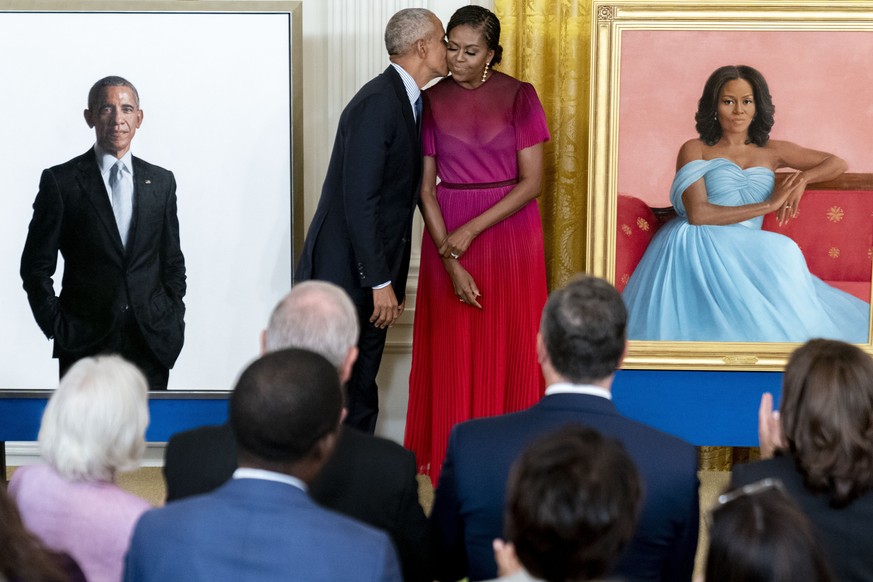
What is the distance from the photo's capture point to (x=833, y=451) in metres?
2.00

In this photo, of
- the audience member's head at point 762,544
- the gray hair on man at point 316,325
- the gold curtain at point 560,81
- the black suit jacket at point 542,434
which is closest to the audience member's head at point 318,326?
the gray hair on man at point 316,325

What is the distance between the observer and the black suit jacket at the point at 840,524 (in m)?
1.96

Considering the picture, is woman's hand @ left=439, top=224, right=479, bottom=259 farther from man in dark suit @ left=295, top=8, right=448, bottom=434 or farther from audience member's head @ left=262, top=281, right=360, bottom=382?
audience member's head @ left=262, top=281, right=360, bottom=382

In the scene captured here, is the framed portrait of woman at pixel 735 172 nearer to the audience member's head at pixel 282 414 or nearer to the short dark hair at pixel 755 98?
the short dark hair at pixel 755 98

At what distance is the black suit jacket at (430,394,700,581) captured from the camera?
2.03 metres

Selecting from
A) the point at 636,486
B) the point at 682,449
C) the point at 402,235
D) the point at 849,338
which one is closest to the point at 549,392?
the point at 682,449

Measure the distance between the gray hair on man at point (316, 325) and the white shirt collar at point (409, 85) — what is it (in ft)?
6.05

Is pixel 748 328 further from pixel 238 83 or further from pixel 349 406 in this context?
pixel 238 83

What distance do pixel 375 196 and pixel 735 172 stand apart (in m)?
1.35

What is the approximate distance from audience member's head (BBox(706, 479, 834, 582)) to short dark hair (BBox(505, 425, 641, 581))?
12 cm

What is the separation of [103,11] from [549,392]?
9.30 feet

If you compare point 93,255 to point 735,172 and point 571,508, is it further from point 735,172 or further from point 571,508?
point 571,508

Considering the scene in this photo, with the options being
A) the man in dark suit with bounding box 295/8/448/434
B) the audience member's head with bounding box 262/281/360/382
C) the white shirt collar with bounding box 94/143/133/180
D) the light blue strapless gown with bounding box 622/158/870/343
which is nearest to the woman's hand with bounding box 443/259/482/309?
the man in dark suit with bounding box 295/8/448/434

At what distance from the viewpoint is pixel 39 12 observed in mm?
4172
